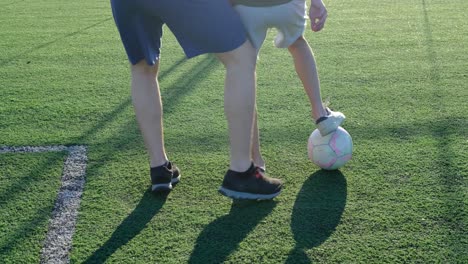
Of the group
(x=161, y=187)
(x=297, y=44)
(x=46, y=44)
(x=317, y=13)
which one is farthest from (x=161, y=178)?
(x=46, y=44)

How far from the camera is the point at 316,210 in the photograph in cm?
274

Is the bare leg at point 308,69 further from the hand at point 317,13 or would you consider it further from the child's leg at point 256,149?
the child's leg at point 256,149

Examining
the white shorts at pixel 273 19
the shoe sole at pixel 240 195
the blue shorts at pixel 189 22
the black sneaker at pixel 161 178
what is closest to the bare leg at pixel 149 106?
the black sneaker at pixel 161 178

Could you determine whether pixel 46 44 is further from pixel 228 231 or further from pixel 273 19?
pixel 228 231

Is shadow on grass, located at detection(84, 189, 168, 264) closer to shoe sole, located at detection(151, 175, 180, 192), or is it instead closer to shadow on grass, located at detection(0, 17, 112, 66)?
shoe sole, located at detection(151, 175, 180, 192)

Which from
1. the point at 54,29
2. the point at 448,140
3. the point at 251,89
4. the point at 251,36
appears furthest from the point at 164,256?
the point at 54,29

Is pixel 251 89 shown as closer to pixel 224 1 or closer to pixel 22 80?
pixel 224 1

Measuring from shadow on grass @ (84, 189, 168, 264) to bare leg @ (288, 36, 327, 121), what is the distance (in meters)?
0.93

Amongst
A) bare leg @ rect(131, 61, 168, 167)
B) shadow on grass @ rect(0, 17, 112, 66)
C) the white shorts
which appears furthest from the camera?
shadow on grass @ rect(0, 17, 112, 66)

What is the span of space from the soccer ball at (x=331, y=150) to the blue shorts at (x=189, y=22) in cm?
79

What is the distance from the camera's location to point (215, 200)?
289 cm

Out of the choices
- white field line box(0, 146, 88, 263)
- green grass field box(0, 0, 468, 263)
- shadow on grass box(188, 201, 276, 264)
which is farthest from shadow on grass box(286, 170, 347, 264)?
white field line box(0, 146, 88, 263)

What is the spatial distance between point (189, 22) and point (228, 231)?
0.94 metres

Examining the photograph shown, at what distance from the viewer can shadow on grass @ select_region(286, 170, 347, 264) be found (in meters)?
2.47
